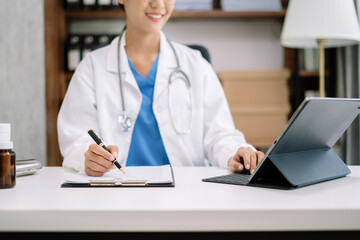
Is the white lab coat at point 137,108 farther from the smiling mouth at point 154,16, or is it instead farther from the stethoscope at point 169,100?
the smiling mouth at point 154,16

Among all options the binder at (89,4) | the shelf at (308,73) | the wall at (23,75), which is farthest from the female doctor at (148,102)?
the shelf at (308,73)

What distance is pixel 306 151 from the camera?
917mm

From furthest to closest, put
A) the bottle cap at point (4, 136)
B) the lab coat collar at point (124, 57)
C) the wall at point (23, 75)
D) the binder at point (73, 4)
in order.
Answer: the binder at point (73, 4)
the wall at point (23, 75)
the lab coat collar at point (124, 57)
the bottle cap at point (4, 136)

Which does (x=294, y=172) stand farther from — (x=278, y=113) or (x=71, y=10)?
(x=71, y=10)

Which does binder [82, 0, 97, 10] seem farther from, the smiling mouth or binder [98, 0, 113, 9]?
the smiling mouth

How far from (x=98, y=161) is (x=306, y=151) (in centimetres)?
47

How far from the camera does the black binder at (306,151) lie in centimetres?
78

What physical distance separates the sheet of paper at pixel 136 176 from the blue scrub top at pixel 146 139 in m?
0.38

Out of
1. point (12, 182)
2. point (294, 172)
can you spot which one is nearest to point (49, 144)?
point (12, 182)

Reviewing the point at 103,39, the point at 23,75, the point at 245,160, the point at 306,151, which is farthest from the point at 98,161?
the point at 103,39

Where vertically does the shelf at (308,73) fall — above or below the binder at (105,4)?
below

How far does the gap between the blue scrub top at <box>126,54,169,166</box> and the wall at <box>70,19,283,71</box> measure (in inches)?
66.4

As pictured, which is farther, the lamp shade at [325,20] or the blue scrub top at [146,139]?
the lamp shade at [325,20]

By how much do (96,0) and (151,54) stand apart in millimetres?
1443
